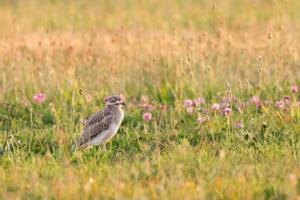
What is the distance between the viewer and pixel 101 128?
8.70 meters

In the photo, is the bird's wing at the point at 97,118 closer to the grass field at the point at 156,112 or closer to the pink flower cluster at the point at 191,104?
the grass field at the point at 156,112

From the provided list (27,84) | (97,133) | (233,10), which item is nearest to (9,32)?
(27,84)

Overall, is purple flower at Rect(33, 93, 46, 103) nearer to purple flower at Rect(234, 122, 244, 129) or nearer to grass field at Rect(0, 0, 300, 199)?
grass field at Rect(0, 0, 300, 199)

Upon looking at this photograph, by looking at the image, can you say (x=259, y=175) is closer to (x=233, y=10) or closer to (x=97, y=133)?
(x=97, y=133)

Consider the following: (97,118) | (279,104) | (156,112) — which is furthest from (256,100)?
(97,118)

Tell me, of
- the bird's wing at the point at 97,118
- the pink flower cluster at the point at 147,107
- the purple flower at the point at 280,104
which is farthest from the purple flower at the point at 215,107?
the bird's wing at the point at 97,118

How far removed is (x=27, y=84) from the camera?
1162 centimetres

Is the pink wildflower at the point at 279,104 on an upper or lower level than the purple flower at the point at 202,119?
lower

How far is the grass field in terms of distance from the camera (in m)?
7.09

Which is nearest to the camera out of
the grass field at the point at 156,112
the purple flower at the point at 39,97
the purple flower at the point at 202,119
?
the grass field at the point at 156,112

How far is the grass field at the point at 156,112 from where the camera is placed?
709cm

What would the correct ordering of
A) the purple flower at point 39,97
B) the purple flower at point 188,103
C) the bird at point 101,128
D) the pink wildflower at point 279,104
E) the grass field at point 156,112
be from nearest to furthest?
→ the grass field at point 156,112, the bird at point 101,128, the pink wildflower at point 279,104, the purple flower at point 188,103, the purple flower at point 39,97

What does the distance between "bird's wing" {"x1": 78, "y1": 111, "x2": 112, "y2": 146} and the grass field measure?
0.48 ft

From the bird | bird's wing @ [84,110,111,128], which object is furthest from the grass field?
bird's wing @ [84,110,111,128]
